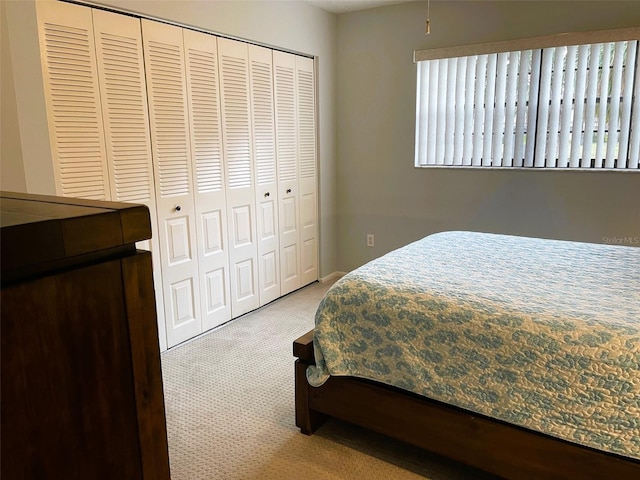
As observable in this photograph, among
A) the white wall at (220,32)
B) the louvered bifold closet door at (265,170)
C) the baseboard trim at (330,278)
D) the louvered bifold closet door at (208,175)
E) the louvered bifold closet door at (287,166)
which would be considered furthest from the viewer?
the baseboard trim at (330,278)

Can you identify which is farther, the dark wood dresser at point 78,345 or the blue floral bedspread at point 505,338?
the blue floral bedspread at point 505,338

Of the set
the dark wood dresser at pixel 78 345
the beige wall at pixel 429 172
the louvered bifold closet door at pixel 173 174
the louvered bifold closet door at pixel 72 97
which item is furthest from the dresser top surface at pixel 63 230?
the beige wall at pixel 429 172

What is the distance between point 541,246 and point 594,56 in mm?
1547

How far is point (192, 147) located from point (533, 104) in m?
2.45

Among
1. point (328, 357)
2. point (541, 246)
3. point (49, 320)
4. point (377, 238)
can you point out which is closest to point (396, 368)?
point (328, 357)

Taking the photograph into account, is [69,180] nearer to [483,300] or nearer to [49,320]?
[483,300]

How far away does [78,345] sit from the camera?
40 cm

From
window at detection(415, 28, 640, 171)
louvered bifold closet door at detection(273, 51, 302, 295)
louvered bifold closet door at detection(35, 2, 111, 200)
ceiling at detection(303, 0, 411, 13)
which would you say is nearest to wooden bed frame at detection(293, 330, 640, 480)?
louvered bifold closet door at detection(35, 2, 111, 200)

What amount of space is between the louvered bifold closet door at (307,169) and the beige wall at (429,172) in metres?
0.35

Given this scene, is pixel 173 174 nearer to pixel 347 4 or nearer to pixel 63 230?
pixel 347 4

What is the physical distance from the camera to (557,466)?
1545 millimetres

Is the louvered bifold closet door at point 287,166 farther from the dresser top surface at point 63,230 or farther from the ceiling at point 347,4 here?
the dresser top surface at point 63,230

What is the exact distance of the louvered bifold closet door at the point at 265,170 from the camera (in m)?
3.42

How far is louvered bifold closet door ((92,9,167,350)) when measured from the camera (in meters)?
2.43
